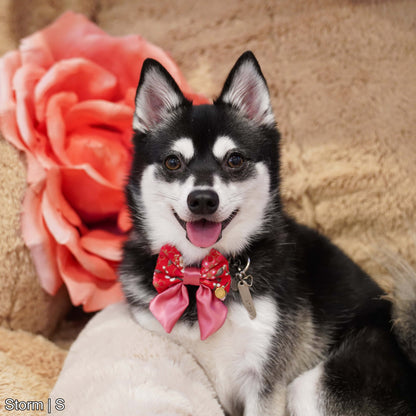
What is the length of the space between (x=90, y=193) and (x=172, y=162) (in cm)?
48

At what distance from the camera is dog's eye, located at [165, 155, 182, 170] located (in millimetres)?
1126

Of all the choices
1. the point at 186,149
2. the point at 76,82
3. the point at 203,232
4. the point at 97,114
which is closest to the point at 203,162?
the point at 186,149

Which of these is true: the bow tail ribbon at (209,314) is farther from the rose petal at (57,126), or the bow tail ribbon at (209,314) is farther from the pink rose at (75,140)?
the rose petal at (57,126)

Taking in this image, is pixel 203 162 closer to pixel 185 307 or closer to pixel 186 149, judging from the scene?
pixel 186 149

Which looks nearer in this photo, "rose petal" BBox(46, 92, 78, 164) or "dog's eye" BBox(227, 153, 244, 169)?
"dog's eye" BBox(227, 153, 244, 169)

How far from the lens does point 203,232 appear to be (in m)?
1.06

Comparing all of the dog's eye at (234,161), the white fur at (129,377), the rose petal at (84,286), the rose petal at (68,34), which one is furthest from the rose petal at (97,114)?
the white fur at (129,377)

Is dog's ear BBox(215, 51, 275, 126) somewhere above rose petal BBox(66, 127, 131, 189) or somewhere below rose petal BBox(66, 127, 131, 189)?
above

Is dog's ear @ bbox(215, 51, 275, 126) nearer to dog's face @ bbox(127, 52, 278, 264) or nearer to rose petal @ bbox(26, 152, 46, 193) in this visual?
dog's face @ bbox(127, 52, 278, 264)

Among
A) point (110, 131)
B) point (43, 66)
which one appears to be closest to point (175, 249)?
point (110, 131)

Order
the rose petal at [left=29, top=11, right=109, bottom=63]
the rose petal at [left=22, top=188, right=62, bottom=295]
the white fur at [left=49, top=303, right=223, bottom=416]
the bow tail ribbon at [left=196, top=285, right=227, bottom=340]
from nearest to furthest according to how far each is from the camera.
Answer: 1. the white fur at [left=49, top=303, right=223, bottom=416]
2. the bow tail ribbon at [left=196, top=285, right=227, bottom=340]
3. the rose petal at [left=22, top=188, right=62, bottom=295]
4. the rose petal at [left=29, top=11, right=109, bottom=63]

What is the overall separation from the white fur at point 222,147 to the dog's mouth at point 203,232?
0.54 ft

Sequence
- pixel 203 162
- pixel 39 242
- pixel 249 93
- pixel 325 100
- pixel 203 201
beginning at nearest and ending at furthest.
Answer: pixel 203 201, pixel 203 162, pixel 249 93, pixel 39 242, pixel 325 100

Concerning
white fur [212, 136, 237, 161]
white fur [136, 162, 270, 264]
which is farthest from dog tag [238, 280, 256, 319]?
white fur [212, 136, 237, 161]
